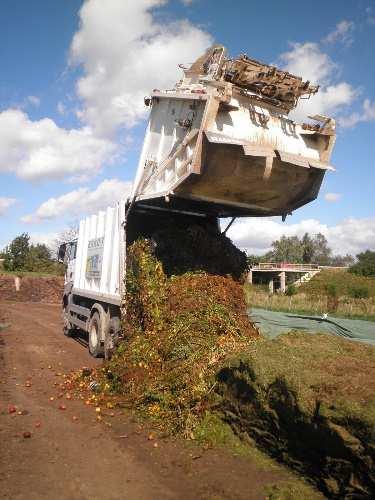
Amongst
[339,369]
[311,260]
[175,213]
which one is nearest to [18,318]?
[175,213]

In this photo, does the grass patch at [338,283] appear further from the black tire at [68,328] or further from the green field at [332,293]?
the black tire at [68,328]

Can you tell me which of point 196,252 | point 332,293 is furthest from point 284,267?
point 196,252

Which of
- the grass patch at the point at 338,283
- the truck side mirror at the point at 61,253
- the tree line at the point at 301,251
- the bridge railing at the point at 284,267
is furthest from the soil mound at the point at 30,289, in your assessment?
the tree line at the point at 301,251

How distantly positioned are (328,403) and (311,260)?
88.4m

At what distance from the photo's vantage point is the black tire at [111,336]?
328 inches

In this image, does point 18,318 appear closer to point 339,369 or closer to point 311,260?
point 339,369

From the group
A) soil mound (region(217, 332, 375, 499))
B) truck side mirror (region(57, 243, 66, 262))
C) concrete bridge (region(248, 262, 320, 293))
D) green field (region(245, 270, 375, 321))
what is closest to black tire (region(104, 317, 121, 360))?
soil mound (region(217, 332, 375, 499))

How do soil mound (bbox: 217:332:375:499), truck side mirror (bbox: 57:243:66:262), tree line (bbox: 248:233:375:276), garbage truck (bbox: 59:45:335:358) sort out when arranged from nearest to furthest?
soil mound (bbox: 217:332:375:499), garbage truck (bbox: 59:45:335:358), truck side mirror (bbox: 57:243:66:262), tree line (bbox: 248:233:375:276)

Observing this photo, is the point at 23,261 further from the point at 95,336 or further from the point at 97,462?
the point at 97,462

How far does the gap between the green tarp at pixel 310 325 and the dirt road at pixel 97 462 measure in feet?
9.41

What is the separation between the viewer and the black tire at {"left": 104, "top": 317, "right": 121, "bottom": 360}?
8.34m

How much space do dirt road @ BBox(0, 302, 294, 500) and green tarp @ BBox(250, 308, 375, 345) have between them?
2869mm

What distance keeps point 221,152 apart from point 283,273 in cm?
4544

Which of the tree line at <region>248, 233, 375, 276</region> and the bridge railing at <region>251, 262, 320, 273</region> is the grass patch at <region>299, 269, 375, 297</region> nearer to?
the bridge railing at <region>251, 262, 320, 273</region>
